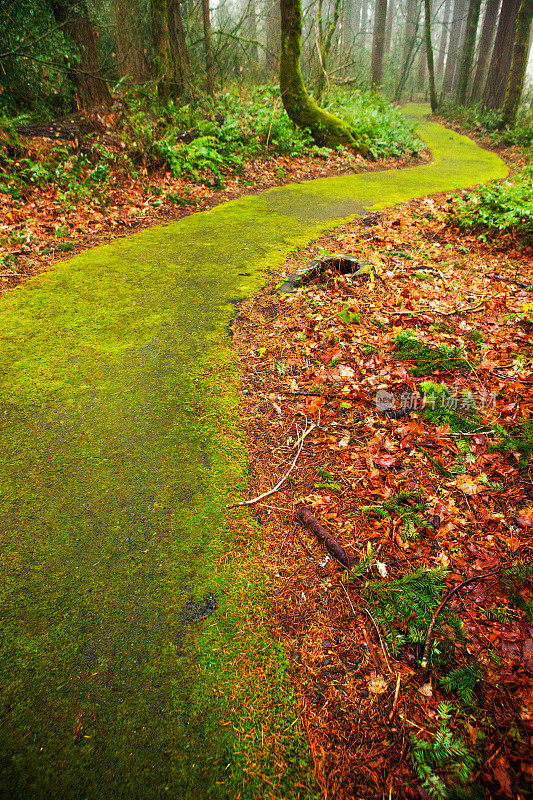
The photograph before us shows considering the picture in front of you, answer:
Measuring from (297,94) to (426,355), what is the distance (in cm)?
978

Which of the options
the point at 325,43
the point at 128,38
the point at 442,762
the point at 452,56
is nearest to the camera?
the point at 442,762

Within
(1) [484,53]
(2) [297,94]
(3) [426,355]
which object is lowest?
(3) [426,355]

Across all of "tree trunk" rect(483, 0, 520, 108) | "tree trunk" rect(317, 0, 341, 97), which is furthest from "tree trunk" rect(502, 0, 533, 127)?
"tree trunk" rect(317, 0, 341, 97)

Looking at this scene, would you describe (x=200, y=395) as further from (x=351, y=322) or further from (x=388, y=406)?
Answer: (x=351, y=322)

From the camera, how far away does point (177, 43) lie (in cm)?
1053

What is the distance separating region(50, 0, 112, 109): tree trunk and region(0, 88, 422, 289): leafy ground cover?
16.1 inches

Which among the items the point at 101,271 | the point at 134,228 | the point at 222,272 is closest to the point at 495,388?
the point at 222,272

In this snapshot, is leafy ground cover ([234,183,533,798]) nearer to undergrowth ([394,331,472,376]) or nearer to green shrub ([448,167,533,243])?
undergrowth ([394,331,472,376])

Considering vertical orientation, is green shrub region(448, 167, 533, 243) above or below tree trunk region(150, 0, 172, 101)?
below

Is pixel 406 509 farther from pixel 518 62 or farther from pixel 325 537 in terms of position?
pixel 518 62

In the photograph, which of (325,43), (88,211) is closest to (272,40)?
(325,43)

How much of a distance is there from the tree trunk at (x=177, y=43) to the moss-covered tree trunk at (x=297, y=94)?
8.17ft

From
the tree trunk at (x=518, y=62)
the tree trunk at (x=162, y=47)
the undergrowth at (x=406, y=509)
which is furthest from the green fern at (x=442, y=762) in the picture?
the tree trunk at (x=518, y=62)

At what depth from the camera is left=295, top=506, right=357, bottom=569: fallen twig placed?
6.55ft
